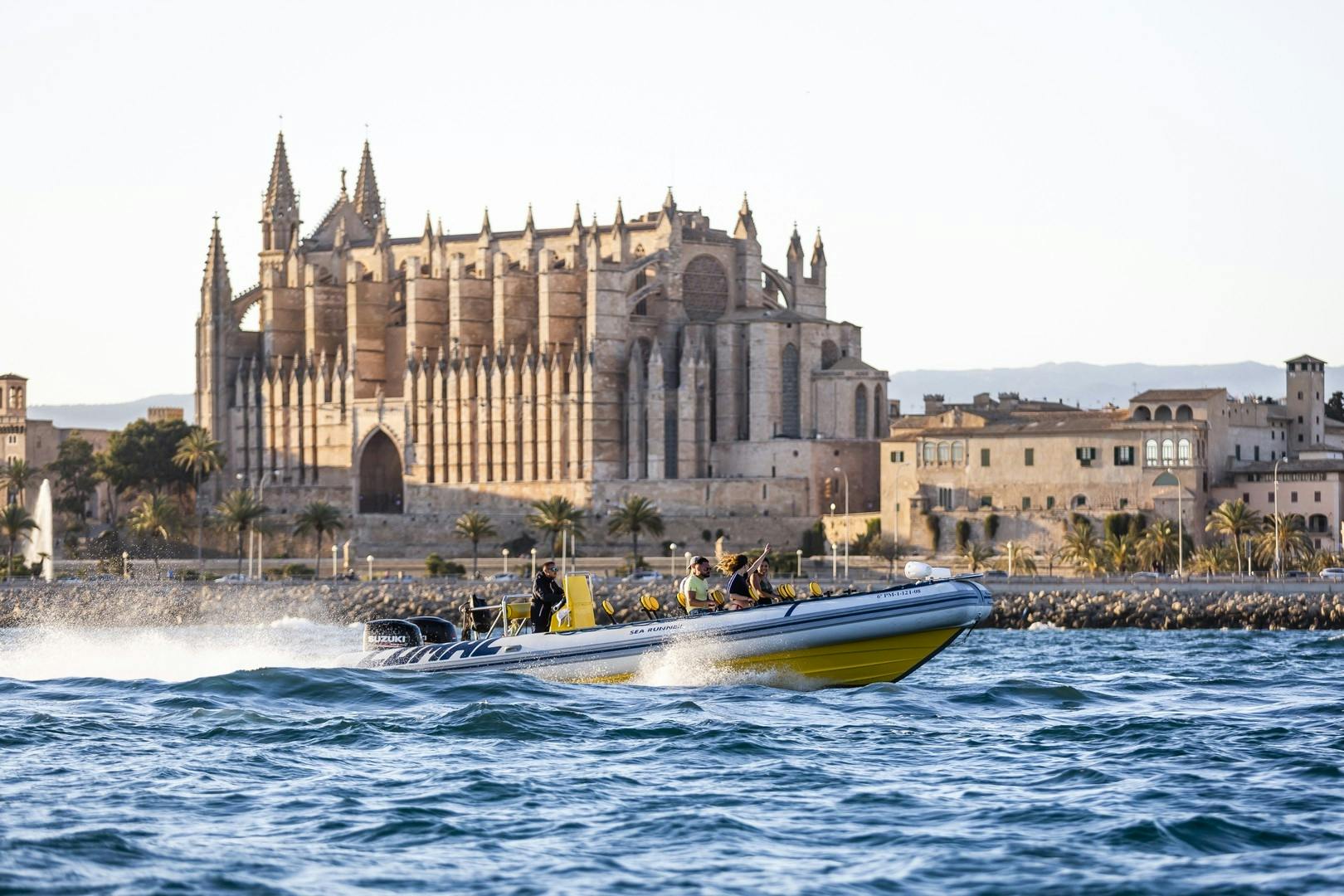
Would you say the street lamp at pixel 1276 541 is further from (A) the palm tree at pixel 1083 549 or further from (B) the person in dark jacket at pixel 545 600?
(B) the person in dark jacket at pixel 545 600

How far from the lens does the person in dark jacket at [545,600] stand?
34.8m

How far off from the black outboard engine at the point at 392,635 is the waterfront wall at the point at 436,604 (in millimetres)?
33266

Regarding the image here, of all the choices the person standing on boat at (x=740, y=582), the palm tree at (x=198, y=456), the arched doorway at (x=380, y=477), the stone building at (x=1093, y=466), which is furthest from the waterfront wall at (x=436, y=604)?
the palm tree at (x=198, y=456)

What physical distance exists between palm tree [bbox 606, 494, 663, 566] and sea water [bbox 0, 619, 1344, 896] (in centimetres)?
5712

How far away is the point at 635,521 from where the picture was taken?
3851 inches

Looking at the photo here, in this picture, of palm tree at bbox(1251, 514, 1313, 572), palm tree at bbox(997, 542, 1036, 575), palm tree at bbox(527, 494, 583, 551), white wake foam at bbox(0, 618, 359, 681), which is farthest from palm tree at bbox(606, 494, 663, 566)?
white wake foam at bbox(0, 618, 359, 681)

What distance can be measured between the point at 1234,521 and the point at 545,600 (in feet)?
187

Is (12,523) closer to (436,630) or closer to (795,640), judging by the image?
(436,630)

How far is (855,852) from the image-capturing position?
73.3ft

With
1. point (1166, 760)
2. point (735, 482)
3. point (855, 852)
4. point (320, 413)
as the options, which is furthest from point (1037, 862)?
point (320, 413)

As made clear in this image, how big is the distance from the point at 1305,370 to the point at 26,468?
212 ft

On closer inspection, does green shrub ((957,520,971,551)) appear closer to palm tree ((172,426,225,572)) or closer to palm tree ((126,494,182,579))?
palm tree ((126,494,182,579))

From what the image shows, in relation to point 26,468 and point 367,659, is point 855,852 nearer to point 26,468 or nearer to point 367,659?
point 367,659

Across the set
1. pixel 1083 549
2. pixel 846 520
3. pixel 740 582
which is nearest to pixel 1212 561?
pixel 1083 549
